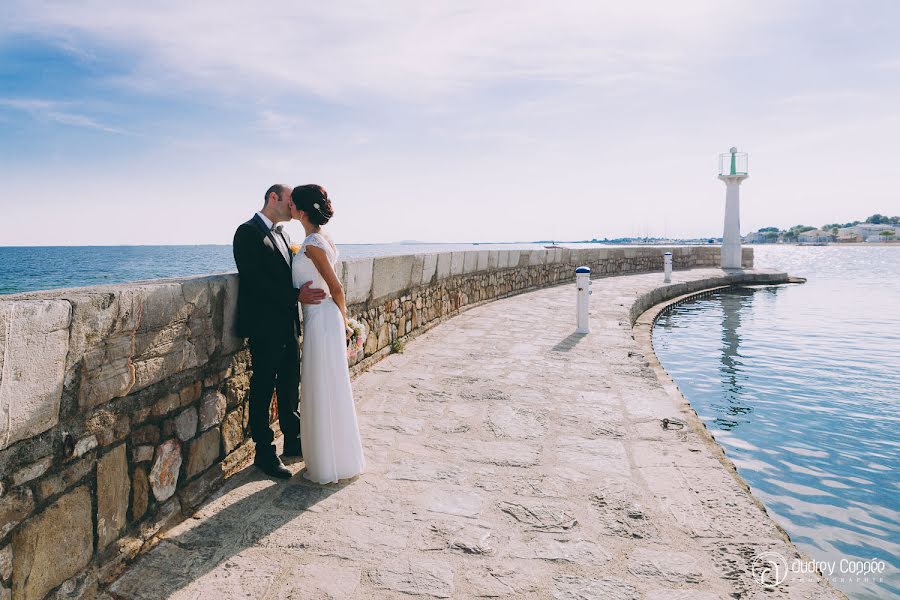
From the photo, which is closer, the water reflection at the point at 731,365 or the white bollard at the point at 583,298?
the water reflection at the point at 731,365

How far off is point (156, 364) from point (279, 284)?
→ 88 cm

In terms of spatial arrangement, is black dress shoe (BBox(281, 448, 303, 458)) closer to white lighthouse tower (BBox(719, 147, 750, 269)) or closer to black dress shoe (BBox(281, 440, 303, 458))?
black dress shoe (BBox(281, 440, 303, 458))

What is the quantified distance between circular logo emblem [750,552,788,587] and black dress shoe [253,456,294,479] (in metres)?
2.54

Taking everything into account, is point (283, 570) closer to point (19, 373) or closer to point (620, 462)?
point (19, 373)

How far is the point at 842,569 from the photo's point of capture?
298cm

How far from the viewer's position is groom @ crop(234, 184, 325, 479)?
3.04 m

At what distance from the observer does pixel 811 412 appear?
5855mm

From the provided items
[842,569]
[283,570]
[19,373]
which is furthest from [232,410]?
[842,569]

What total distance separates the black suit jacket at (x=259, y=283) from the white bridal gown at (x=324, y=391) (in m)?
0.12

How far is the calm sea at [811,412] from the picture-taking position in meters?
3.46

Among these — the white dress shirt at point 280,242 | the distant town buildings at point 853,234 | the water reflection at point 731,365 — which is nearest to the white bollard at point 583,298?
the water reflection at point 731,365

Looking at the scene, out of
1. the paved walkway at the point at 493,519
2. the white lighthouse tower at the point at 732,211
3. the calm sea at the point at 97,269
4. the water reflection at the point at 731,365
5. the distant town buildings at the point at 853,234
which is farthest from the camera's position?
the distant town buildings at the point at 853,234

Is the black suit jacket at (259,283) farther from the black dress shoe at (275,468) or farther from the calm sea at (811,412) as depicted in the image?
the calm sea at (811,412)

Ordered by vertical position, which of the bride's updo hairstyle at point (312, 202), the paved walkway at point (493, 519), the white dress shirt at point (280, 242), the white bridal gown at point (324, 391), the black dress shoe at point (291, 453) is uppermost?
the bride's updo hairstyle at point (312, 202)
